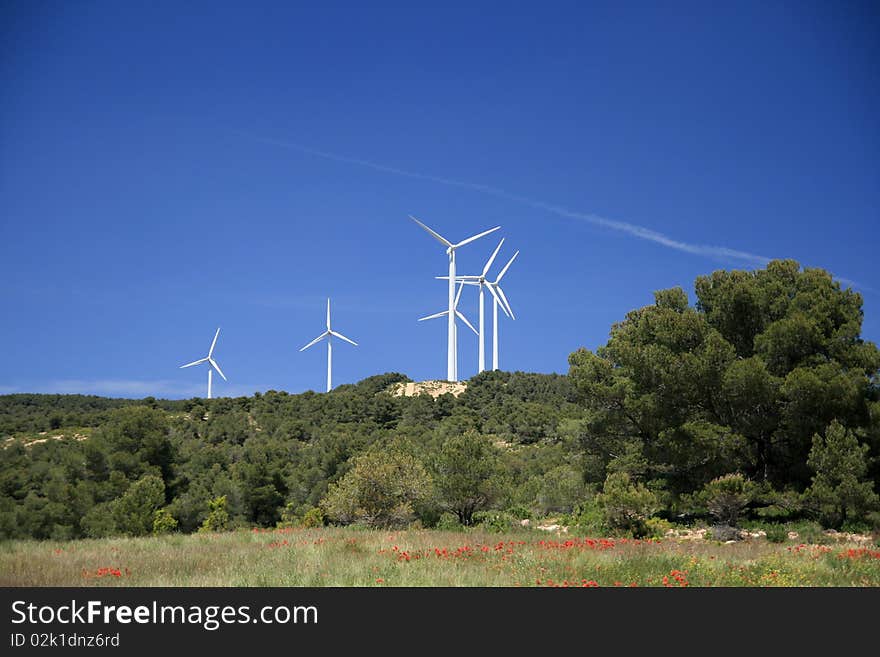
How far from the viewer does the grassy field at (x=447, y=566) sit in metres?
13.1

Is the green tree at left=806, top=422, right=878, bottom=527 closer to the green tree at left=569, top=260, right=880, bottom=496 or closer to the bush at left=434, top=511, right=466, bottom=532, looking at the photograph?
the green tree at left=569, top=260, right=880, bottom=496

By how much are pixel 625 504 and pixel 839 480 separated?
9.04 meters

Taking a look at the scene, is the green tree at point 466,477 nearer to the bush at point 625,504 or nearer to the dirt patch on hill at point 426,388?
the bush at point 625,504

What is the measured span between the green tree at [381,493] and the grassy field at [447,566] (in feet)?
34.2

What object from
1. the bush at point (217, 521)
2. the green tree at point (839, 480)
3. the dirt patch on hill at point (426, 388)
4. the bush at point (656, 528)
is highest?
the dirt patch on hill at point (426, 388)

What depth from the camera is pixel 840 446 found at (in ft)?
88.8

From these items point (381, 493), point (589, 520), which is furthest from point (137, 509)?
point (589, 520)

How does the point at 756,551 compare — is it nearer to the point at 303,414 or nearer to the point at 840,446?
the point at 840,446

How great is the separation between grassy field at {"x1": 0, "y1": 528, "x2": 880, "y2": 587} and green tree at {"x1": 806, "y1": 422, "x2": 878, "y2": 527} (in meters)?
8.80

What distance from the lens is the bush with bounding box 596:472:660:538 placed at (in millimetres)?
24484

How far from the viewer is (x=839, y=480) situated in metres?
27.0

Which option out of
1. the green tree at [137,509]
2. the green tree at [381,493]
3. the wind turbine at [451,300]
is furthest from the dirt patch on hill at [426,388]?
the green tree at [381,493]
